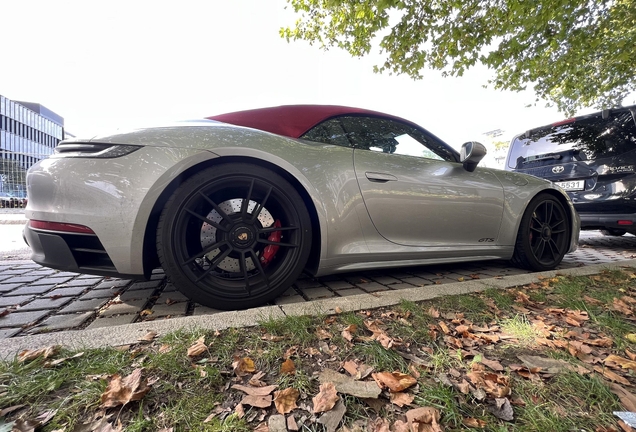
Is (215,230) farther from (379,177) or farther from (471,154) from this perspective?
(471,154)

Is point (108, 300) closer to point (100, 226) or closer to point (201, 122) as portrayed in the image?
point (100, 226)

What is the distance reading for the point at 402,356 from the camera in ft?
4.02

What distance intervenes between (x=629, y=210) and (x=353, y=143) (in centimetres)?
430

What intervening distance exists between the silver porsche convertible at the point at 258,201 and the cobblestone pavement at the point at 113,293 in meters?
0.23

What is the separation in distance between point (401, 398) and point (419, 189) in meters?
1.66

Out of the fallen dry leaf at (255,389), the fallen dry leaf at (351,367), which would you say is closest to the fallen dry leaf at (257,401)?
the fallen dry leaf at (255,389)

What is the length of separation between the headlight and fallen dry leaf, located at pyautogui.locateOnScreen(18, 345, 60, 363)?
949 mm

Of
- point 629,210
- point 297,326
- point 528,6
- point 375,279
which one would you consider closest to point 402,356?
point 297,326

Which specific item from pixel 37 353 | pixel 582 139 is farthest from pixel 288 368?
pixel 582 139

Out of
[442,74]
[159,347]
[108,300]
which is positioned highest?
[442,74]

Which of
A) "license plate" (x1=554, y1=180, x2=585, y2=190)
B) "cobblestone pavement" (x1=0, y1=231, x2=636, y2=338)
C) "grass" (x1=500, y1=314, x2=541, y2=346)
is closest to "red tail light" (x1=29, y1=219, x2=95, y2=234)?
"cobblestone pavement" (x1=0, y1=231, x2=636, y2=338)

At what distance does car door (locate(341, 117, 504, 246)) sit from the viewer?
2.17 meters

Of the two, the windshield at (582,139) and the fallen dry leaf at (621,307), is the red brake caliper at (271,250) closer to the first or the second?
the fallen dry leaf at (621,307)

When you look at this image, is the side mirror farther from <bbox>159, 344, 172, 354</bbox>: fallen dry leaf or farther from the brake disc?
<bbox>159, 344, 172, 354</bbox>: fallen dry leaf
